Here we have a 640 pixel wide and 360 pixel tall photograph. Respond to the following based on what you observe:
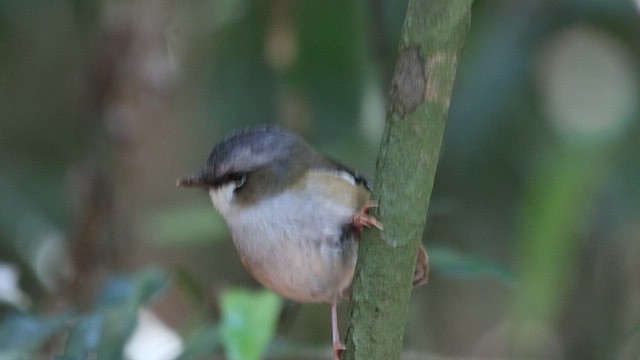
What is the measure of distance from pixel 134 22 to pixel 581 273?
60.6 inches

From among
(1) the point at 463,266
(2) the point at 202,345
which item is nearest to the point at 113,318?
(2) the point at 202,345

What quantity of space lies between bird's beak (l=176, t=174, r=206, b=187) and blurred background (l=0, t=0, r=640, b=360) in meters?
0.45

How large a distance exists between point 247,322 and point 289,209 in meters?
0.28

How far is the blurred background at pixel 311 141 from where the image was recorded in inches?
97.8

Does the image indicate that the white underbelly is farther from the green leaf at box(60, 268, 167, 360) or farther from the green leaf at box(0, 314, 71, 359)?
the green leaf at box(0, 314, 71, 359)

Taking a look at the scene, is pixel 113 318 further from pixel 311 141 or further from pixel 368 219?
pixel 311 141

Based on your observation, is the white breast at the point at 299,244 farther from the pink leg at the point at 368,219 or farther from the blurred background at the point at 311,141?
the blurred background at the point at 311,141

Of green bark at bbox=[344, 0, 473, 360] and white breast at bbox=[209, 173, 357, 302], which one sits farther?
white breast at bbox=[209, 173, 357, 302]

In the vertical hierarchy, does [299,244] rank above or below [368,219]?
below

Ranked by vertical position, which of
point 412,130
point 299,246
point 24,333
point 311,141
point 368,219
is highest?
point 412,130

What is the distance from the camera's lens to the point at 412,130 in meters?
1.39

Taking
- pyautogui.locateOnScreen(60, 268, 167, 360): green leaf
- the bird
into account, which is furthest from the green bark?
pyautogui.locateOnScreen(60, 268, 167, 360): green leaf

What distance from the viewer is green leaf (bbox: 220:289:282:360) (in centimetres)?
186

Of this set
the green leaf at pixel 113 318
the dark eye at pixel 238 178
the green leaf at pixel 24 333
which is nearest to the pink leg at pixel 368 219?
the dark eye at pixel 238 178
